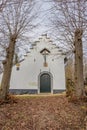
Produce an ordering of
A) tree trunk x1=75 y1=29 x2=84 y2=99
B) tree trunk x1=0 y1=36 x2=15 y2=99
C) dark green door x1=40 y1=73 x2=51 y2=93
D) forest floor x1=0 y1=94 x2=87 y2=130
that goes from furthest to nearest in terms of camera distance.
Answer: dark green door x1=40 y1=73 x2=51 y2=93 → tree trunk x1=0 y1=36 x2=15 y2=99 → tree trunk x1=75 y1=29 x2=84 y2=99 → forest floor x1=0 y1=94 x2=87 y2=130

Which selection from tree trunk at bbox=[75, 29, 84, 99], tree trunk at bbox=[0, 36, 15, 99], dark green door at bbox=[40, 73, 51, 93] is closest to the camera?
tree trunk at bbox=[75, 29, 84, 99]

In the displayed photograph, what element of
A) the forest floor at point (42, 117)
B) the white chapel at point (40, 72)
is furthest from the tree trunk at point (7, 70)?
the white chapel at point (40, 72)

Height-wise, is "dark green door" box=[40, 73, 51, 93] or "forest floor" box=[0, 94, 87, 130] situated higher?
"dark green door" box=[40, 73, 51, 93]

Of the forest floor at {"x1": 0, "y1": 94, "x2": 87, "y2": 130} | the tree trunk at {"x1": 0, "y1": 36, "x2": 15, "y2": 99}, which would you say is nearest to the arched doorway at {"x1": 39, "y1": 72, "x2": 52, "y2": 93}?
the tree trunk at {"x1": 0, "y1": 36, "x2": 15, "y2": 99}

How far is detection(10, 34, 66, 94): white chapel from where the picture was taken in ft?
82.2

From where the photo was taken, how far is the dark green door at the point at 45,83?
24984 millimetres

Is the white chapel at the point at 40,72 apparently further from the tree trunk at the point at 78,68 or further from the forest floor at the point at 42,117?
the forest floor at the point at 42,117

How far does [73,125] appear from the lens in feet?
28.3

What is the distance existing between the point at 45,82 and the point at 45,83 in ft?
0.42

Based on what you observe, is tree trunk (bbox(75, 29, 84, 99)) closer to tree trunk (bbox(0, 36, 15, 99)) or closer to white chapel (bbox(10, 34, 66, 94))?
tree trunk (bbox(0, 36, 15, 99))

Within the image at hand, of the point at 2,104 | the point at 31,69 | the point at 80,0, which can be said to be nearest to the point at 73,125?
the point at 2,104

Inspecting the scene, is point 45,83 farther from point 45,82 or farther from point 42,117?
point 42,117

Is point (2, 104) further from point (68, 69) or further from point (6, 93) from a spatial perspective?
point (68, 69)

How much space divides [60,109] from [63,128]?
99.2 inches
